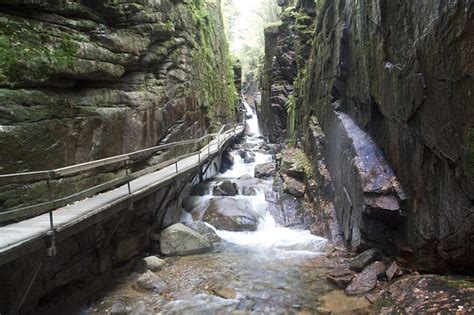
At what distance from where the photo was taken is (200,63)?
16906mm

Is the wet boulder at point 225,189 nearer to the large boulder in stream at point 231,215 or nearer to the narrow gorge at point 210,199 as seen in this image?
the large boulder in stream at point 231,215

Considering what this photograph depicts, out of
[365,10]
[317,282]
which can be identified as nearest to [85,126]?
[317,282]

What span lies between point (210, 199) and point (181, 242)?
148 inches

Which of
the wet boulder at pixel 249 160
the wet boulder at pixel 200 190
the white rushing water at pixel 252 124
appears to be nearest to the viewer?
the wet boulder at pixel 200 190

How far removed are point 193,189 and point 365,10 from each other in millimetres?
9909

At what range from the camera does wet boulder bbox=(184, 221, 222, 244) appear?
36.7ft

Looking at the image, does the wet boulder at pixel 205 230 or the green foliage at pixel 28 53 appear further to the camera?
the wet boulder at pixel 205 230

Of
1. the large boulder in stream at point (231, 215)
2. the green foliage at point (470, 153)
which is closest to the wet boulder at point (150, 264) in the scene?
the large boulder in stream at point (231, 215)

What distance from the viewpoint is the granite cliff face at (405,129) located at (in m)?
5.53

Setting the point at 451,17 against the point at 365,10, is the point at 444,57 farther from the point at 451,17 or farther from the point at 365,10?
Result: the point at 365,10

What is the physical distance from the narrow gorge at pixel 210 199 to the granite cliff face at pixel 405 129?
0.04m

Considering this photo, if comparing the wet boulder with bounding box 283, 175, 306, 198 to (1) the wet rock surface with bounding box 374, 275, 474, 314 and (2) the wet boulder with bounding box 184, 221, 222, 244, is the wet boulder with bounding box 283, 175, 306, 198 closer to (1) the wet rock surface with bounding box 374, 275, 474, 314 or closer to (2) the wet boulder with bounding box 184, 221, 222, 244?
(2) the wet boulder with bounding box 184, 221, 222, 244

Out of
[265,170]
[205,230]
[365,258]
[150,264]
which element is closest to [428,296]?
[365,258]

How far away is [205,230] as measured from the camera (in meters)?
11.5
